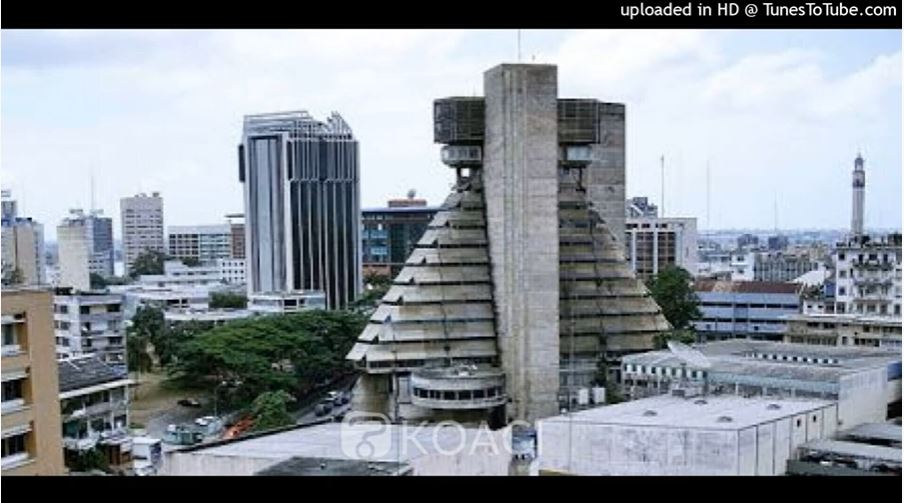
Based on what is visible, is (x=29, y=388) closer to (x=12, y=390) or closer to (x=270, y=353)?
(x=12, y=390)

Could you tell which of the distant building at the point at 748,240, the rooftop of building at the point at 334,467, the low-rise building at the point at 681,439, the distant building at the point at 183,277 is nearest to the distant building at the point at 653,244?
the distant building at the point at 183,277

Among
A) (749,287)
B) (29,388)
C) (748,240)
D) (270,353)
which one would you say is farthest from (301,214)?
(748,240)

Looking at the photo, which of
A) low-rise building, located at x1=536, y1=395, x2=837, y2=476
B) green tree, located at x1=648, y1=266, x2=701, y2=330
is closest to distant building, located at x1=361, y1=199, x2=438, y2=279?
green tree, located at x1=648, y1=266, x2=701, y2=330

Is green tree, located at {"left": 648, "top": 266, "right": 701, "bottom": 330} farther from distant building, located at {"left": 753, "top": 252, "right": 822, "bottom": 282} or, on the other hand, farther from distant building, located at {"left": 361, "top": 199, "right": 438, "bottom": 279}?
distant building, located at {"left": 361, "top": 199, "right": 438, "bottom": 279}

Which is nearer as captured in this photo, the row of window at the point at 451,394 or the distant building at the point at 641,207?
the row of window at the point at 451,394

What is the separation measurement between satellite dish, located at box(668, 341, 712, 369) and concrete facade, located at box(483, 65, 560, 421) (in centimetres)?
125

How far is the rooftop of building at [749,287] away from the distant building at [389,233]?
359 inches

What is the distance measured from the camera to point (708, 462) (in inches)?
216

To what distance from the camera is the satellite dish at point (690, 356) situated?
8.09 metres

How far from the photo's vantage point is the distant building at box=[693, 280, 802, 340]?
1530 centimetres

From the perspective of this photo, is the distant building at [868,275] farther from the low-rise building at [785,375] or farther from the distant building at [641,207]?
the distant building at [641,207]
